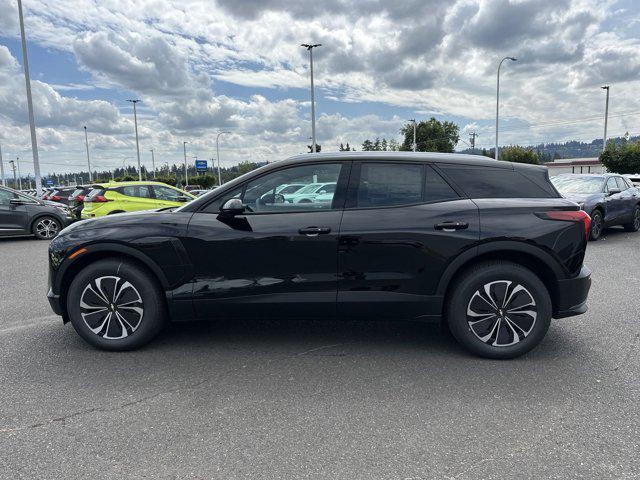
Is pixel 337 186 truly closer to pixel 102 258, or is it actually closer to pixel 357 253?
pixel 357 253

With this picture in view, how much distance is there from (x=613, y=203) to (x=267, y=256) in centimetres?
998

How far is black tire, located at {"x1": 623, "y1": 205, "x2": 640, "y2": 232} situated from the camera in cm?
1133

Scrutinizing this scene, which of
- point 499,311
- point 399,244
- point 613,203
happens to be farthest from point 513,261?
point 613,203

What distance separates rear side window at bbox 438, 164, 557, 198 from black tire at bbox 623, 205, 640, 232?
9.44m

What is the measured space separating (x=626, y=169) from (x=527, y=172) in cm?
3718

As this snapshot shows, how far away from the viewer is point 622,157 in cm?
3434

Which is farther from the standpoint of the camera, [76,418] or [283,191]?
[283,191]

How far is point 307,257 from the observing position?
3660 millimetres

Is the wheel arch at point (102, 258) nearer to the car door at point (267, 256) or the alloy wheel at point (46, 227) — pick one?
the car door at point (267, 256)

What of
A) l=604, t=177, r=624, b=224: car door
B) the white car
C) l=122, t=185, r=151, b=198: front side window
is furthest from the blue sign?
the white car

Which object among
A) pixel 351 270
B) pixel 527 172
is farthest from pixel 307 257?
pixel 527 172

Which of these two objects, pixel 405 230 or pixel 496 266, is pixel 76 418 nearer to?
pixel 405 230

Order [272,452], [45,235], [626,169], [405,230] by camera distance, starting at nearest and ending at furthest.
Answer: [272,452]
[405,230]
[45,235]
[626,169]

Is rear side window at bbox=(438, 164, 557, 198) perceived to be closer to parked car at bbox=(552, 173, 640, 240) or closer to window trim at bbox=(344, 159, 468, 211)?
window trim at bbox=(344, 159, 468, 211)
